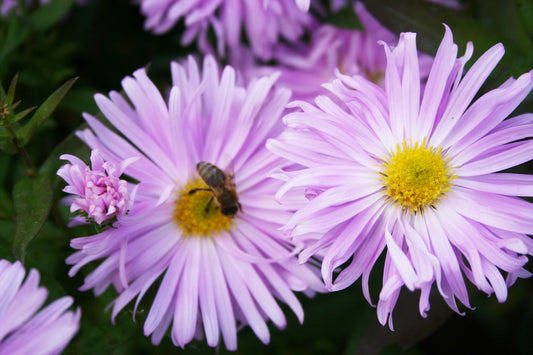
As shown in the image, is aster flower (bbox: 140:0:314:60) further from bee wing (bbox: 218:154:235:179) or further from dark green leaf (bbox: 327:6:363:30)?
bee wing (bbox: 218:154:235:179)

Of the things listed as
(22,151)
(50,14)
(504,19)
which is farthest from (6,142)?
(504,19)

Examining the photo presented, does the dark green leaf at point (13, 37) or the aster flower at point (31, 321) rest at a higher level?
the dark green leaf at point (13, 37)

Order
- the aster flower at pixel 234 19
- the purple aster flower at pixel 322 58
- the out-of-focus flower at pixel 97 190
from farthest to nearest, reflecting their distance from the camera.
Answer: the purple aster flower at pixel 322 58
the aster flower at pixel 234 19
the out-of-focus flower at pixel 97 190

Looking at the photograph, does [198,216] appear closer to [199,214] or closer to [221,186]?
[199,214]

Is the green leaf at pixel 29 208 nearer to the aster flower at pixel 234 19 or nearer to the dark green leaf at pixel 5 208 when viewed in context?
the dark green leaf at pixel 5 208

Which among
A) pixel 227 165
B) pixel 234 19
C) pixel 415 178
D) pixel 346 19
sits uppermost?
pixel 234 19

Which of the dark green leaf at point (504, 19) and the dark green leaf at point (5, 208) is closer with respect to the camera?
the dark green leaf at point (5, 208)

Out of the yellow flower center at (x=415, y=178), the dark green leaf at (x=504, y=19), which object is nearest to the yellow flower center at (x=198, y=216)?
the yellow flower center at (x=415, y=178)
